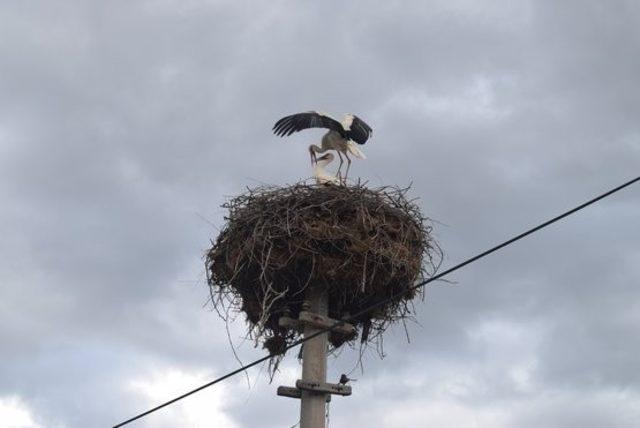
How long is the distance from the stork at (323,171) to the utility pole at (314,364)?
3.34ft

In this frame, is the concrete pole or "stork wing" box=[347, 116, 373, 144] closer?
the concrete pole

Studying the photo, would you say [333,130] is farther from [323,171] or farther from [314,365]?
[314,365]

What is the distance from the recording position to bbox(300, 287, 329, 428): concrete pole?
8148 mm

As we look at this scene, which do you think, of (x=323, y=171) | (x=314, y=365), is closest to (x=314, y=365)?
(x=314, y=365)

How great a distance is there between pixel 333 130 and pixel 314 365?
2.30m

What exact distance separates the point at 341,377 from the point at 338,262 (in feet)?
2.99

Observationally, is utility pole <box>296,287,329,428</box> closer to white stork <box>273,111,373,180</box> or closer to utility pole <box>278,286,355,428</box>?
utility pole <box>278,286,355,428</box>

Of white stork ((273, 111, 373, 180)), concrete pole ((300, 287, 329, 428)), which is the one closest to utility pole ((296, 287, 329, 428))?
concrete pole ((300, 287, 329, 428))

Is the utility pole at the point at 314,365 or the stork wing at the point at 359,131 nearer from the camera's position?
the utility pole at the point at 314,365

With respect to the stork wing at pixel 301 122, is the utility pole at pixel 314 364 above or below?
below

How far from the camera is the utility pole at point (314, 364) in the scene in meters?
8.16

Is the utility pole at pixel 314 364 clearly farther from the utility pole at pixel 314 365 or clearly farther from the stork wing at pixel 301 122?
the stork wing at pixel 301 122

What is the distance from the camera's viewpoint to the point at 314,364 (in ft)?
27.4

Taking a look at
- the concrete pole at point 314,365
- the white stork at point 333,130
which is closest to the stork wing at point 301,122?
the white stork at point 333,130
